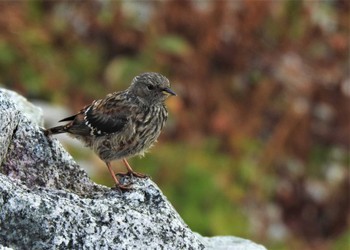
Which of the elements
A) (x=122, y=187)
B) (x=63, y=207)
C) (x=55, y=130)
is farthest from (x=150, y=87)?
(x=63, y=207)

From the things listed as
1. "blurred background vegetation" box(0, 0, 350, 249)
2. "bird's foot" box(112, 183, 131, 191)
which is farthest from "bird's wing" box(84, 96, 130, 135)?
"blurred background vegetation" box(0, 0, 350, 249)

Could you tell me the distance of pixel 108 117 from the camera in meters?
6.61

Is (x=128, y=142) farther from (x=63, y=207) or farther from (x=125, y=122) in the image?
(x=63, y=207)

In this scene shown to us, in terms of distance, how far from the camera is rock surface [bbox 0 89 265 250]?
179 inches

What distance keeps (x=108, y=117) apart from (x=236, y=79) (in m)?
9.39

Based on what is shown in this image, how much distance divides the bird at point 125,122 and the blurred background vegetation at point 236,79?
223 inches

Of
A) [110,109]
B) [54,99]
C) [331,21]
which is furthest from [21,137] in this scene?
[331,21]

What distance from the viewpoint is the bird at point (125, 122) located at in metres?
6.45

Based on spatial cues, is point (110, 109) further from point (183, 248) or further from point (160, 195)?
point (183, 248)

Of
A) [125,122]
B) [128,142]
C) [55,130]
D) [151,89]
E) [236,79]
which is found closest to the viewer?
[55,130]

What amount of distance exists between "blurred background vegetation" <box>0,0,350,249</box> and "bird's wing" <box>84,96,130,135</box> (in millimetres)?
5807

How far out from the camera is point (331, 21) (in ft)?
56.5

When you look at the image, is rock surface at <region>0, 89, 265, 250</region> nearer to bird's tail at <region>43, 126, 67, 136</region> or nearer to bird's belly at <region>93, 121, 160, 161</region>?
bird's tail at <region>43, 126, 67, 136</region>

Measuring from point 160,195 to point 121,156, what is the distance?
1.28m
